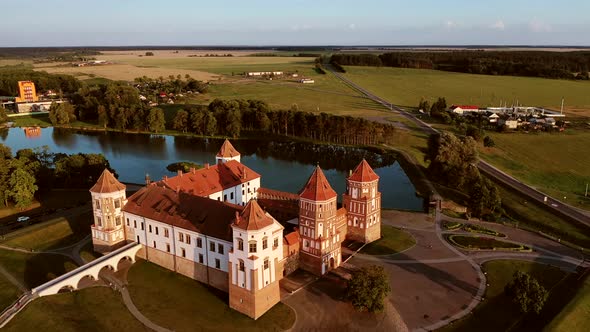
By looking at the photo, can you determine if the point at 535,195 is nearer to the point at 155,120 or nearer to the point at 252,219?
the point at 252,219

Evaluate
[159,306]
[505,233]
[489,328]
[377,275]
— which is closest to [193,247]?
[159,306]

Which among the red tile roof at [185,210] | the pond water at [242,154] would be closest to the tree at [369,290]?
the red tile roof at [185,210]

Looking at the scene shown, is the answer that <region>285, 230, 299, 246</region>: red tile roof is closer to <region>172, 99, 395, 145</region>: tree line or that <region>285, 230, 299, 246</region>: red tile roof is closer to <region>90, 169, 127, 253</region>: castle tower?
<region>90, 169, 127, 253</region>: castle tower

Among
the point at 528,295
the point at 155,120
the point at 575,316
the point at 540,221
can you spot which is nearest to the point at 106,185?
the point at 528,295

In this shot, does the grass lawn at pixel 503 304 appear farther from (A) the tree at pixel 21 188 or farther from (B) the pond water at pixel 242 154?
(A) the tree at pixel 21 188

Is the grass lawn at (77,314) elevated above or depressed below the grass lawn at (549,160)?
below

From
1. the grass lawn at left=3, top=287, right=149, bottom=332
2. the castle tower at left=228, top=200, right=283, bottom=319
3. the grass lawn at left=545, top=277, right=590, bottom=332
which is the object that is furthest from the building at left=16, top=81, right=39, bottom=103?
the grass lawn at left=545, top=277, right=590, bottom=332
